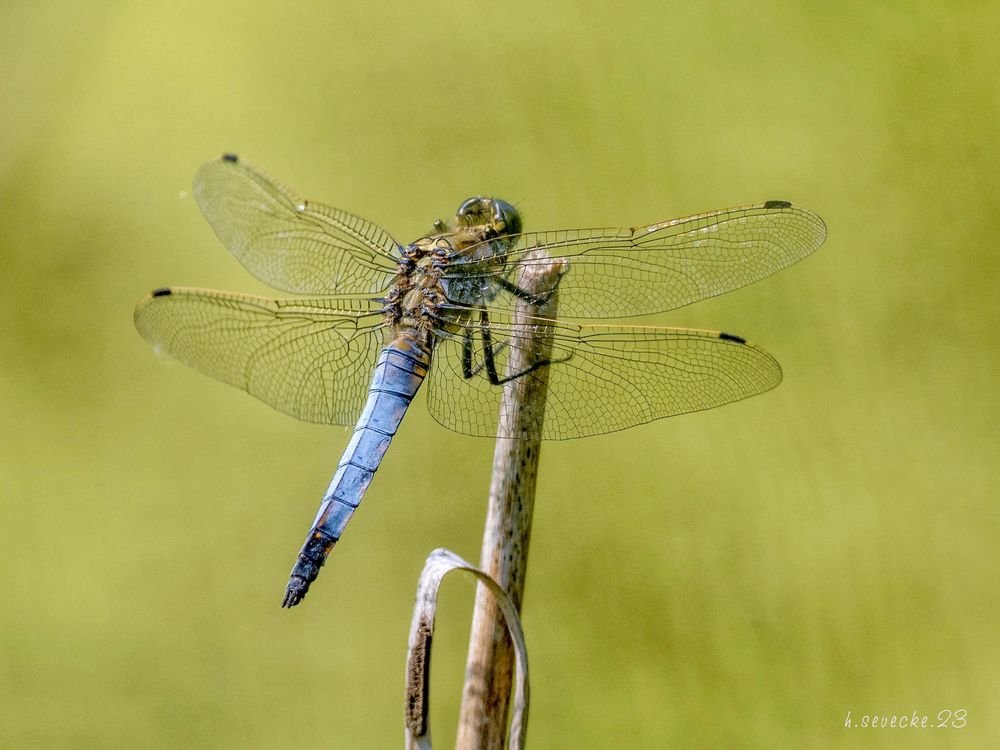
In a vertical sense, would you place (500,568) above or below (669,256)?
below

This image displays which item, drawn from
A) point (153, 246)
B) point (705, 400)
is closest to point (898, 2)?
point (705, 400)

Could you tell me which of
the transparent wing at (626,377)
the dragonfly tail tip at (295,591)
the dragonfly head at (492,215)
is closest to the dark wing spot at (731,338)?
the transparent wing at (626,377)

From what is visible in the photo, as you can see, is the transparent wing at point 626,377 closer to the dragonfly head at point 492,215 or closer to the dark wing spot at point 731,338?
the dark wing spot at point 731,338

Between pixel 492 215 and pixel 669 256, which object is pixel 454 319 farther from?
pixel 669 256

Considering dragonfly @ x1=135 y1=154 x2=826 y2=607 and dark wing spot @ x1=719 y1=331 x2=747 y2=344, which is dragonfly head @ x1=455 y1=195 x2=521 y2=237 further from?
dark wing spot @ x1=719 y1=331 x2=747 y2=344

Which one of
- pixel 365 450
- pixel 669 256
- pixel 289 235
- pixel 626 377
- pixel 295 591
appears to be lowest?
pixel 295 591

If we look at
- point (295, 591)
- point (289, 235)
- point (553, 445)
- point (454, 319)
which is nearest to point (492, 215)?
point (454, 319)

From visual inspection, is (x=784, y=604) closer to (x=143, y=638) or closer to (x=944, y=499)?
(x=944, y=499)
